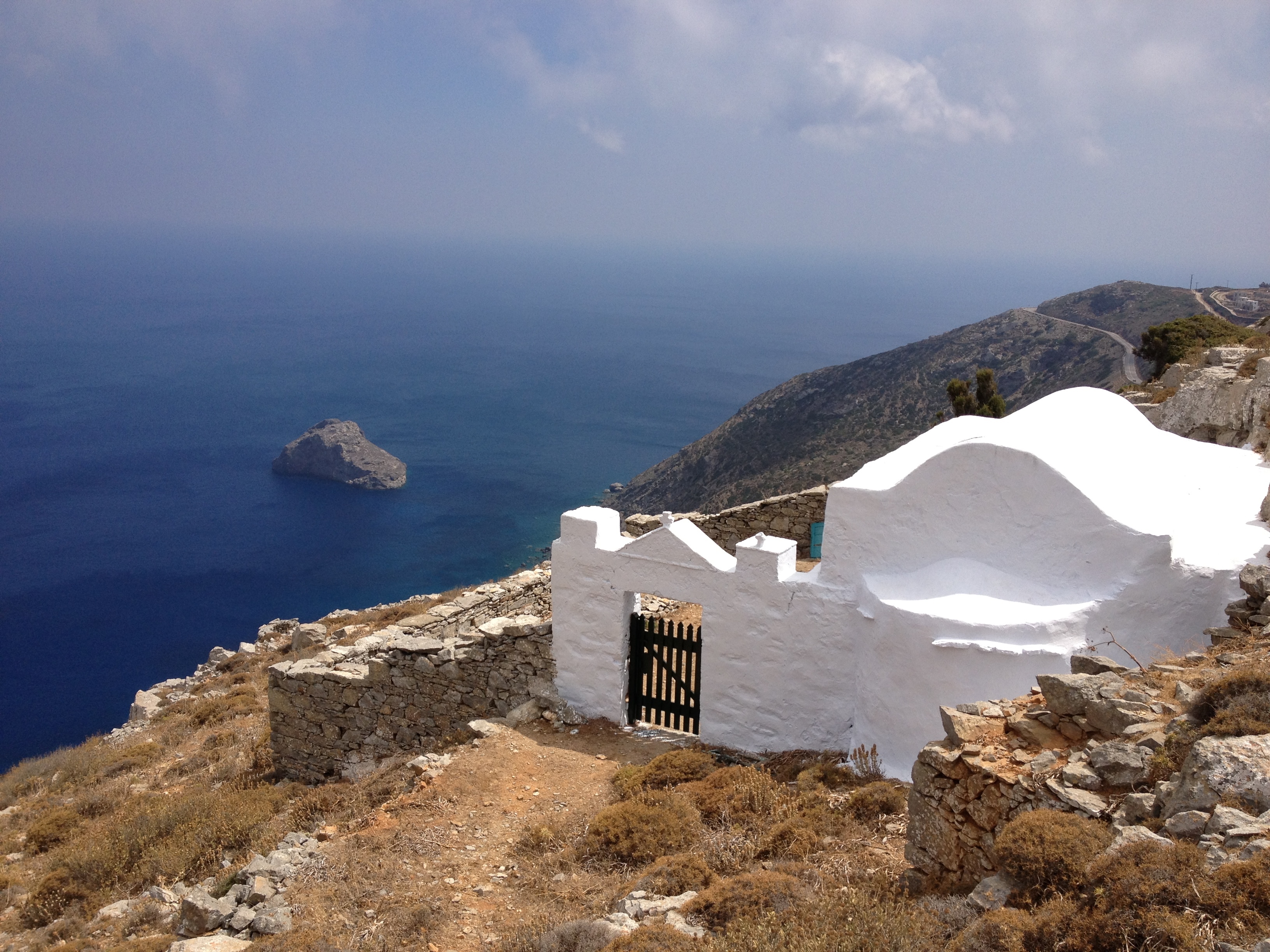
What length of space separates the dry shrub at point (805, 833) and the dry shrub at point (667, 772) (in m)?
1.64

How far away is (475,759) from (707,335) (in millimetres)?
186210

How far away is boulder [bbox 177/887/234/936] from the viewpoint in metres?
7.22

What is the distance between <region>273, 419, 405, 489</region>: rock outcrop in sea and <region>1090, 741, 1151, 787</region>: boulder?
8027 centimetres

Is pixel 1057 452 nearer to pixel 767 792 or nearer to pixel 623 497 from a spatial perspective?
pixel 767 792

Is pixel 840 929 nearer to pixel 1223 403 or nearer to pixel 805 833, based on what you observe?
pixel 805 833

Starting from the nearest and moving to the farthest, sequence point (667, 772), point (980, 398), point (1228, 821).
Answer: point (1228, 821) → point (667, 772) → point (980, 398)

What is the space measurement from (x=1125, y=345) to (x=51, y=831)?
5388 centimetres

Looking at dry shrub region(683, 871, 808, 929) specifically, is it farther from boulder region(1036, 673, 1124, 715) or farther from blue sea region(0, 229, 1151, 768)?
blue sea region(0, 229, 1151, 768)

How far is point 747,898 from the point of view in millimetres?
5707

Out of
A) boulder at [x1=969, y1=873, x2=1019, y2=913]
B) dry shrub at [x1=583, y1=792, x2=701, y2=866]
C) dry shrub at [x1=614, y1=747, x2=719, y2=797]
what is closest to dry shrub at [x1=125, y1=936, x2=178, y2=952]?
dry shrub at [x1=583, y1=792, x2=701, y2=866]

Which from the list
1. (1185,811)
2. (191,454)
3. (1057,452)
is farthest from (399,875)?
(191,454)

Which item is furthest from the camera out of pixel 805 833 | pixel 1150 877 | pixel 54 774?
pixel 54 774

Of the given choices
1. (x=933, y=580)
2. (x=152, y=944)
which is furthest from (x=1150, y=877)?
(x=152, y=944)

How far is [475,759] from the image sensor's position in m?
9.91
